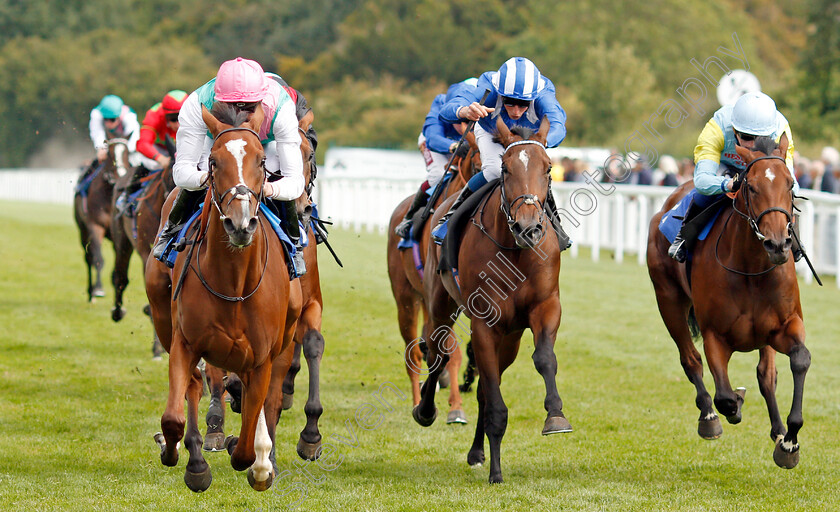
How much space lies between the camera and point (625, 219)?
19281 mm

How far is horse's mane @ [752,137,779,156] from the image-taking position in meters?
5.87

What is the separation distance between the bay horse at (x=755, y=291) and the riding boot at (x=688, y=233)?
0.07 metres

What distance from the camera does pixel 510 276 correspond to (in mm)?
6172

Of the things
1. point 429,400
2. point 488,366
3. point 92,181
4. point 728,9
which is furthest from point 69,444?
point 728,9

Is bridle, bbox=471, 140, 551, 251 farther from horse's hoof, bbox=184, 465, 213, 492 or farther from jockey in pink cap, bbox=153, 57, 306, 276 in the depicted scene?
horse's hoof, bbox=184, 465, 213, 492

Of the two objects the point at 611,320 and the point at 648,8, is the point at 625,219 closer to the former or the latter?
the point at 611,320

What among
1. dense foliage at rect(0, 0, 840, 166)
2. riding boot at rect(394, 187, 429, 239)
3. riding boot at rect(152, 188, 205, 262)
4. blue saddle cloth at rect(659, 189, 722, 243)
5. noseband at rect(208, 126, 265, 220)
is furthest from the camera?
dense foliage at rect(0, 0, 840, 166)

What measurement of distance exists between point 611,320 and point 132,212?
5.39 m

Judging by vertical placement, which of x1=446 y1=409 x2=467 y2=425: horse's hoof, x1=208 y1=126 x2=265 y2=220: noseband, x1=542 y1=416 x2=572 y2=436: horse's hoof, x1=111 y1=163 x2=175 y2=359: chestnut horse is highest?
x1=208 y1=126 x2=265 y2=220: noseband

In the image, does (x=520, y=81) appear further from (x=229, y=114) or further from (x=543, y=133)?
(x=229, y=114)

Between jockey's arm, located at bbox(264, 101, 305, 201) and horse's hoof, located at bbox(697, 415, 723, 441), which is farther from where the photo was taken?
horse's hoof, located at bbox(697, 415, 723, 441)

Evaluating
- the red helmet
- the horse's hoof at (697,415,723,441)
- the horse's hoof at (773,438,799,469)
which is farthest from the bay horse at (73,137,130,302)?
the horse's hoof at (773,438,799,469)

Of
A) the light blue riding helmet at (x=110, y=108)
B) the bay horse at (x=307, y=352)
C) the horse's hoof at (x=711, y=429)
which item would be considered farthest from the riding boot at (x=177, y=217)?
the light blue riding helmet at (x=110, y=108)

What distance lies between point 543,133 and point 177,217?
1.97m
